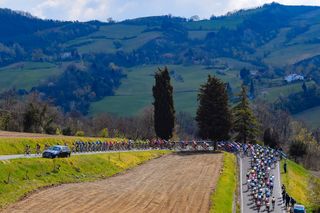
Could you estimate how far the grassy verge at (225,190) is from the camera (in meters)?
44.4

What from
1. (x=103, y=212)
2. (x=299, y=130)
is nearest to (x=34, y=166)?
(x=103, y=212)

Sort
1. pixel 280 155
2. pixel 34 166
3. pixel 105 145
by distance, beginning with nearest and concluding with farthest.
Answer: pixel 34 166 < pixel 105 145 < pixel 280 155

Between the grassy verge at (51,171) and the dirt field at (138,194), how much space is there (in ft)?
4.40

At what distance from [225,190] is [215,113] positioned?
37.4m

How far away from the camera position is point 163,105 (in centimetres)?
9138

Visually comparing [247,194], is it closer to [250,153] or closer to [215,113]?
[250,153]

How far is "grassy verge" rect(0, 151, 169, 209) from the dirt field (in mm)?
1342

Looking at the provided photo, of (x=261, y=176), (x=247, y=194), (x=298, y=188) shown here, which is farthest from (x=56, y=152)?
(x=298, y=188)

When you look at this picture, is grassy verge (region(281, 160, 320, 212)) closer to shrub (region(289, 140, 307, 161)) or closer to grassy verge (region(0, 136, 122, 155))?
grassy verge (region(0, 136, 122, 155))

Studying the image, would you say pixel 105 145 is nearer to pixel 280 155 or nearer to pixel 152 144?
pixel 152 144

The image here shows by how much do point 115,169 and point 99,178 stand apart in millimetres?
6926

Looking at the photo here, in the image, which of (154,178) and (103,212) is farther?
(154,178)

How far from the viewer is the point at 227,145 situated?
87250 mm

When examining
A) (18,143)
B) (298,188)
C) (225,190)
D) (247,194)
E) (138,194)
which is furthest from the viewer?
(298,188)
